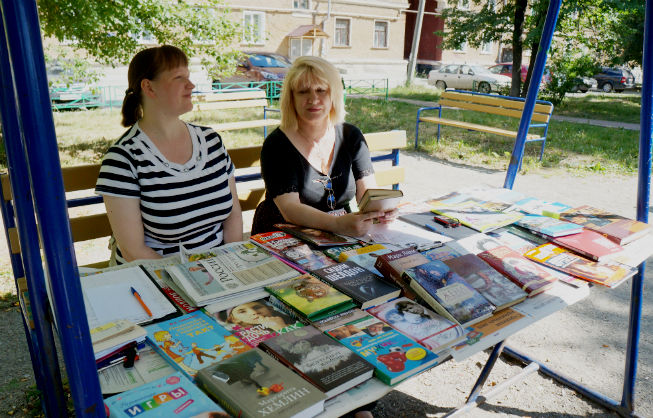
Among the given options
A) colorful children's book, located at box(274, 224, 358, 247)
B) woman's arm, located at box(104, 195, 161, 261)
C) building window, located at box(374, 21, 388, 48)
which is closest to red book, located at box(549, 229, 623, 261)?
colorful children's book, located at box(274, 224, 358, 247)

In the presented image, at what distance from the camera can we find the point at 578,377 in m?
2.77

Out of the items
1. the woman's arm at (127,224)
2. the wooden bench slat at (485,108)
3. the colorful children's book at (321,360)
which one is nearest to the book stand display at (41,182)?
the colorful children's book at (321,360)

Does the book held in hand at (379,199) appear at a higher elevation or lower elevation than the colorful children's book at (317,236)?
higher

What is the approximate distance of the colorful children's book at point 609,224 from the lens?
2.19 m

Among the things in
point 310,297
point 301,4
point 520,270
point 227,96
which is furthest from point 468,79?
point 310,297

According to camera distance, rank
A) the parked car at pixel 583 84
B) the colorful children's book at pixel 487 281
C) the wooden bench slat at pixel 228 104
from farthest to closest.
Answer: the parked car at pixel 583 84
the wooden bench slat at pixel 228 104
the colorful children's book at pixel 487 281

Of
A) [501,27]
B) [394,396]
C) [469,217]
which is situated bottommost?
[394,396]

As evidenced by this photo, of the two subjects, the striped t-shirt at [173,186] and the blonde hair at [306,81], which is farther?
the blonde hair at [306,81]

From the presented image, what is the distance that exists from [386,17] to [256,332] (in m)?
29.4

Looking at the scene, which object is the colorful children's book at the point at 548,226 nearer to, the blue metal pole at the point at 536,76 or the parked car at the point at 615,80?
the blue metal pole at the point at 536,76

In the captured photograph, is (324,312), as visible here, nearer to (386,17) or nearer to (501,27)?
(501,27)

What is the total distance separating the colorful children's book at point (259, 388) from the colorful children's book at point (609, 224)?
5.50ft

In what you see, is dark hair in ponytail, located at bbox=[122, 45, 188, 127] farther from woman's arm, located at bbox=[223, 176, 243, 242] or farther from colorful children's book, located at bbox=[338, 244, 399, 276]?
colorful children's book, located at bbox=[338, 244, 399, 276]

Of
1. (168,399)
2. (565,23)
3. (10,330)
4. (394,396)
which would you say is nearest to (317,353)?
(168,399)
